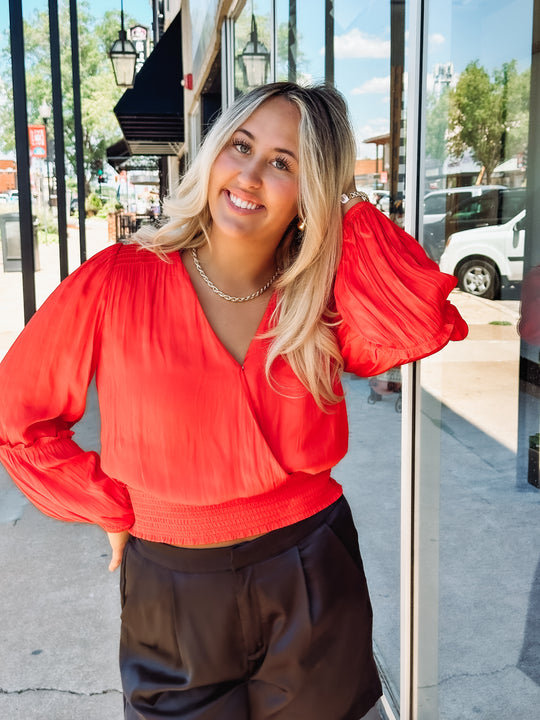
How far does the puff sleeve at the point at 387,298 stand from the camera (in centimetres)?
164

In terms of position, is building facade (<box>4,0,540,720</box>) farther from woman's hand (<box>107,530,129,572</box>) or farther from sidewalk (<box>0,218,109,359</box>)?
sidewalk (<box>0,218,109,359</box>)

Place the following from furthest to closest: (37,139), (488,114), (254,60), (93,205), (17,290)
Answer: (93,205), (37,139), (17,290), (254,60), (488,114)

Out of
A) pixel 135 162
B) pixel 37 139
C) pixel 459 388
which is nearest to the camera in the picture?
pixel 459 388

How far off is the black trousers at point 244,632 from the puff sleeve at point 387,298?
402mm

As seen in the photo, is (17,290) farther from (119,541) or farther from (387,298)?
(387,298)

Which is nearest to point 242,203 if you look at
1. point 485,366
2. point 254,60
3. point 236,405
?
point 236,405

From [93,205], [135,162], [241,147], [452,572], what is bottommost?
[452,572]

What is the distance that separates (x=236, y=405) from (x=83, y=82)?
3428cm

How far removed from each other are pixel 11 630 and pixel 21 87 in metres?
3.62

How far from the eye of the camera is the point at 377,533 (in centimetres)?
306

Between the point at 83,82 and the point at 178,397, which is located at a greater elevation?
the point at 83,82

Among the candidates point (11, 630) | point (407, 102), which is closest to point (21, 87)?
point (11, 630)

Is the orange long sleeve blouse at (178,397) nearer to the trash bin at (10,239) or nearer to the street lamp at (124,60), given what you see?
the trash bin at (10,239)

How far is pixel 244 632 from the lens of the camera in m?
1.54
